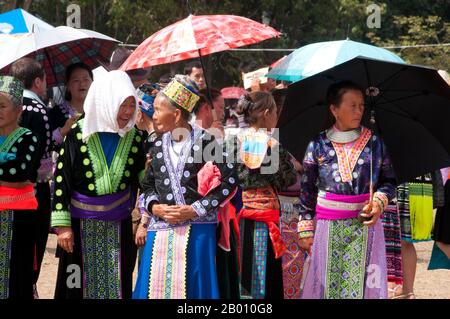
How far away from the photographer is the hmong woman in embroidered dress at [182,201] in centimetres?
557

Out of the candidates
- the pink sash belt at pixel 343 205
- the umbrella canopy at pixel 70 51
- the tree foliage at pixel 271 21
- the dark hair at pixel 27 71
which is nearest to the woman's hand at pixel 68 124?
the dark hair at pixel 27 71

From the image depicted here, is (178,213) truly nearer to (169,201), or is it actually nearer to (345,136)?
(169,201)

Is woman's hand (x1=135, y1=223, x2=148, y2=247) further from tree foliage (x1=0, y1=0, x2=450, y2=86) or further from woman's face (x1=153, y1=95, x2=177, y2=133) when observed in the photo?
tree foliage (x1=0, y1=0, x2=450, y2=86)

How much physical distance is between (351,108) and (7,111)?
218 centimetres

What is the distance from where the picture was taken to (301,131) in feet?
A: 20.3

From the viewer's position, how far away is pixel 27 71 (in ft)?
22.2

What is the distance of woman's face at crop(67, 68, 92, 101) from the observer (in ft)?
23.4

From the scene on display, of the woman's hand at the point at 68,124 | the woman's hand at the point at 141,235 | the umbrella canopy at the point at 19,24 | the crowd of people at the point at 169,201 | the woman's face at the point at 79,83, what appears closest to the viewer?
the crowd of people at the point at 169,201

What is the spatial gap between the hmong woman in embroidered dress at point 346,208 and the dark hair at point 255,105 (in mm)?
905

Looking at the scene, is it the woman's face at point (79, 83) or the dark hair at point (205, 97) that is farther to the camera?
the woman's face at point (79, 83)

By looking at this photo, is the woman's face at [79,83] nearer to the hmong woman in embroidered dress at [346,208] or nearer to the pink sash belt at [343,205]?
the hmong woman in embroidered dress at [346,208]

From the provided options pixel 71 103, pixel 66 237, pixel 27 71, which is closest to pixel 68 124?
pixel 71 103
